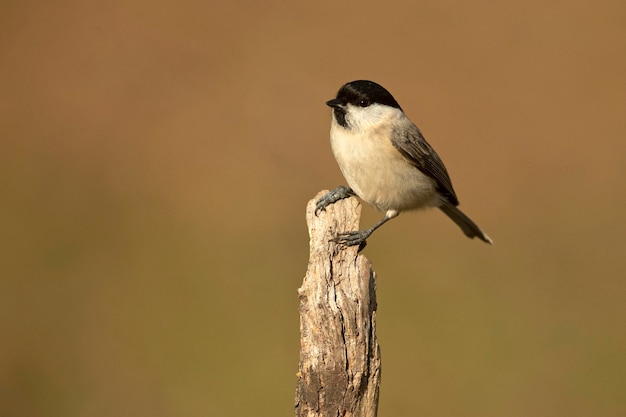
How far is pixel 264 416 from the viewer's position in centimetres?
536

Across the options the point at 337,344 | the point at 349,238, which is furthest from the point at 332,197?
the point at 337,344

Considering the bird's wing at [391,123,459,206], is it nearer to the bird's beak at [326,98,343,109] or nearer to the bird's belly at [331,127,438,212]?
the bird's belly at [331,127,438,212]

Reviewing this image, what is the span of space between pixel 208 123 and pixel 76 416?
11.0ft

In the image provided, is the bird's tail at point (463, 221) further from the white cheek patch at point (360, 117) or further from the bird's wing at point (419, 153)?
the white cheek patch at point (360, 117)

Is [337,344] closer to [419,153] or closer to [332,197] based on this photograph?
[332,197]

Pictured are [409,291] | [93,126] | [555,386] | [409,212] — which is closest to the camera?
[409,212]

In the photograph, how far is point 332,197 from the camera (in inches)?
157

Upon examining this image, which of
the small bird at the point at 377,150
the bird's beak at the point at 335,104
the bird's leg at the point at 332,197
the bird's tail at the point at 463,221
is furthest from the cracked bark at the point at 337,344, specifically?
the bird's tail at the point at 463,221

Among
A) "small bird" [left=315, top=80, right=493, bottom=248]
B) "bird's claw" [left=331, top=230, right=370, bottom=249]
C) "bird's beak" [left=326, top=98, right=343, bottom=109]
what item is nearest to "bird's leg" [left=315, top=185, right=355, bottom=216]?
"small bird" [left=315, top=80, right=493, bottom=248]

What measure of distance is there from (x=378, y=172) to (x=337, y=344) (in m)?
1.49

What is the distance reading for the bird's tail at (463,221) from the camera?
508 cm

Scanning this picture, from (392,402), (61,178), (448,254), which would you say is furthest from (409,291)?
(61,178)

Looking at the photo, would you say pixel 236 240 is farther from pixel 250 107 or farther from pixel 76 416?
pixel 76 416

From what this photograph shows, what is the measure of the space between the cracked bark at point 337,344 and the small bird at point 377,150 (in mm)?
927
